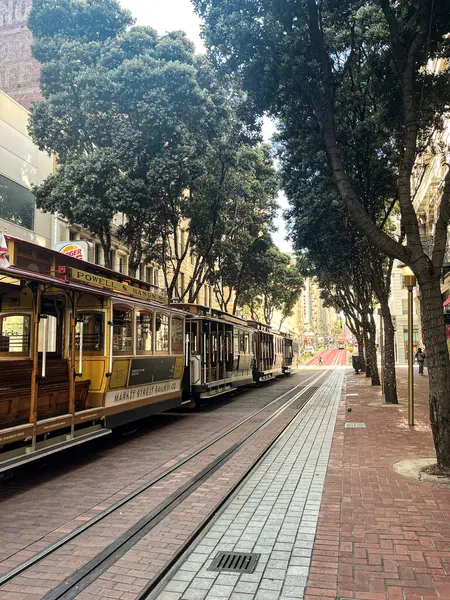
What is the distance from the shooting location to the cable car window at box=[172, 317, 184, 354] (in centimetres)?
1257

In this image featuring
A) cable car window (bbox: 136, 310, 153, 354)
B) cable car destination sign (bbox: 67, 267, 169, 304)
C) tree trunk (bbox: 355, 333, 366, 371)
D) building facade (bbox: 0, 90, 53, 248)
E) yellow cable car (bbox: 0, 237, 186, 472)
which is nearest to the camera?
yellow cable car (bbox: 0, 237, 186, 472)

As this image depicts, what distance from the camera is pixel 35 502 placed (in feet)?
20.3

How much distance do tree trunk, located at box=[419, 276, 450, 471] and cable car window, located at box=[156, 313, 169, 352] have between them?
6167 mm

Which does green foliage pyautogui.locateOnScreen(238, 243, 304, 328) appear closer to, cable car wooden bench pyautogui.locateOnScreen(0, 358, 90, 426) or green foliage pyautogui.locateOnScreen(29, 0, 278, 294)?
green foliage pyautogui.locateOnScreen(29, 0, 278, 294)

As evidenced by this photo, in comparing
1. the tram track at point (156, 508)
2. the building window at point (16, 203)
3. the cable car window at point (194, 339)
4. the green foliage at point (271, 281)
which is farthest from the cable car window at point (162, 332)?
the green foliage at point (271, 281)

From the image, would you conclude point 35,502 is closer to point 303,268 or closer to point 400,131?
point 400,131

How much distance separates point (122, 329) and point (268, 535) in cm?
538

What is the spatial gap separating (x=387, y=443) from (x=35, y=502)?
6.25 meters

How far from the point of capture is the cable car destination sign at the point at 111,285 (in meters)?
7.96

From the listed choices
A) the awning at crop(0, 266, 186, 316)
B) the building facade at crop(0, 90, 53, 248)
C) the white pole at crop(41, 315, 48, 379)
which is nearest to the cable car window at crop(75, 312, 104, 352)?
the awning at crop(0, 266, 186, 316)

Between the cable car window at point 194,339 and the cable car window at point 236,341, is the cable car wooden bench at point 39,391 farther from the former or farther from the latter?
the cable car window at point 236,341

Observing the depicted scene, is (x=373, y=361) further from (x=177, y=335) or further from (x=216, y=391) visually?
(x=177, y=335)

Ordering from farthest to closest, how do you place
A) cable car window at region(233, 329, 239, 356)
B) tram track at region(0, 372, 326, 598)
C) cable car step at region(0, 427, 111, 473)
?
cable car window at region(233, 329, 239, 356), cable car step at region(0, 427, 111, 473), tram track at region(0, 372, 326, 598)

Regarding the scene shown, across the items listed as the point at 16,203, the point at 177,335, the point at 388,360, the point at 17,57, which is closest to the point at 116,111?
the point at 16,203
